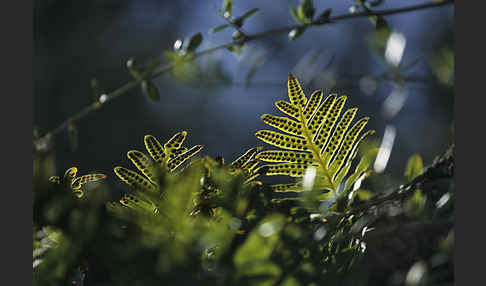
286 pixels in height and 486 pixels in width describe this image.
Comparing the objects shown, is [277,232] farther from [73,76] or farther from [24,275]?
[73,76]

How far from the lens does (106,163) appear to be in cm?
152

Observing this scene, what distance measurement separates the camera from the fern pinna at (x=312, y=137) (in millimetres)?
188

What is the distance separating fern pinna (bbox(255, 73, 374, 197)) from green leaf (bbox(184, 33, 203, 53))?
0.28 feet

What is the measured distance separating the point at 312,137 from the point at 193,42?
0.32ft

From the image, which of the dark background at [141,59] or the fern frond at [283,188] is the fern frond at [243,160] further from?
the dark background at [141,59]

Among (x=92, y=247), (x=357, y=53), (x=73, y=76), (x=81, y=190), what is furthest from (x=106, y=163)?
(x=92, y=247)

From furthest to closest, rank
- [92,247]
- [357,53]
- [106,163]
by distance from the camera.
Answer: [357,53] → [106,163] → [92,247]

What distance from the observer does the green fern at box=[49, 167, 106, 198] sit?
17cm

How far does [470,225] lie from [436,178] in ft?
0.12

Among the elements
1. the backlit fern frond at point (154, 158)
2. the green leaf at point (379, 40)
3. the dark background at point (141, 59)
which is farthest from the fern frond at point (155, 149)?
the dark background at point (141, 59)

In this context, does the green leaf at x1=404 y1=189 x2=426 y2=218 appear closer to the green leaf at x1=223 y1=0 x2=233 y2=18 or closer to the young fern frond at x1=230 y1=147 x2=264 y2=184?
the young fern frond at x1=230 y1=147 x2=264 y2=184

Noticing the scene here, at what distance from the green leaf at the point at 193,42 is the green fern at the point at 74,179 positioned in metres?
0.10

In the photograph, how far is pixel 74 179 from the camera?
0.63 feet

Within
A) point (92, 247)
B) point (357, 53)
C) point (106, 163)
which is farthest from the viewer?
point (357, 53)
